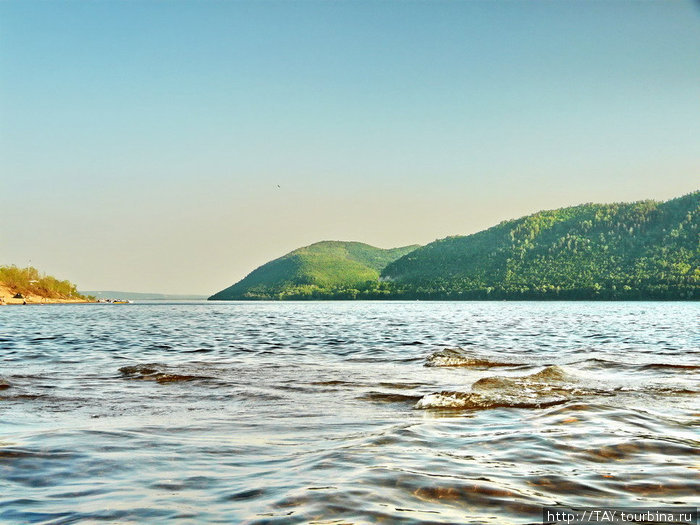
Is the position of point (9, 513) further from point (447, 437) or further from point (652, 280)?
point (652, 280)

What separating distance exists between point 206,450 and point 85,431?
7.61 ft

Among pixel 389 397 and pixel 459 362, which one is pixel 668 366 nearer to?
pixel 459 362

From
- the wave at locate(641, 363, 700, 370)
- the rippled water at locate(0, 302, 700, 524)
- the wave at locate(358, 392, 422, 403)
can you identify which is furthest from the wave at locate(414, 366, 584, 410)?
the wave at locate(641, 363, 700, 370)

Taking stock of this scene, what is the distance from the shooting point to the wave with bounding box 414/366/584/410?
11766mm

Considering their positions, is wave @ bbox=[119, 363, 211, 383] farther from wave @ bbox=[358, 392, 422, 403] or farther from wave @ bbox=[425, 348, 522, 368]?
wave @ bbox=[425, 348, 522, 368]

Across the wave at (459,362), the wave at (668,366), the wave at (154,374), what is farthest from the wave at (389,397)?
the wave at (668,366)

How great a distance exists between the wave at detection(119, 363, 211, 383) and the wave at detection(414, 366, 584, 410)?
7.00 metres

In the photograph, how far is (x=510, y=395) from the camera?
12.7 m

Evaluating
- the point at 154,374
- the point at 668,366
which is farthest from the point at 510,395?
the point at 154,374

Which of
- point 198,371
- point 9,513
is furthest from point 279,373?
point 9,513

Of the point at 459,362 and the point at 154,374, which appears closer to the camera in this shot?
the point at 154,374

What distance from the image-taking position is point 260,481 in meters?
6.68

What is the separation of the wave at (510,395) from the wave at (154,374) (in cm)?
700

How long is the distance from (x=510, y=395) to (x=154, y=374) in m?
9.34
